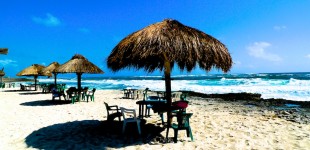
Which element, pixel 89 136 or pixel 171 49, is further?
pixel 89 136

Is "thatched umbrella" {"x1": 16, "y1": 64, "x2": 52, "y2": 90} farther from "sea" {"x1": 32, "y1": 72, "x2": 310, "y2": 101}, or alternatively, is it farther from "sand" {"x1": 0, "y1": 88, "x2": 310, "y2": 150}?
"sand" {"x1": 0, "y1": 88, "x2": 310, "y2": 150}

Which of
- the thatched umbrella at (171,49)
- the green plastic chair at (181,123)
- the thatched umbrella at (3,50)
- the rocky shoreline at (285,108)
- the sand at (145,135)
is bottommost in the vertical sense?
the rocky shoreline at (285,108)

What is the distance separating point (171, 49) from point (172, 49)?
29 mm

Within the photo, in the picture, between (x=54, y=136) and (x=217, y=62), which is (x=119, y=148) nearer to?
(x=54, y=136)

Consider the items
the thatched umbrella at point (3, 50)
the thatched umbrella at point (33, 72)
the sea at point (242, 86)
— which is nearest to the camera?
the thatched umbrella at point (3, 50)

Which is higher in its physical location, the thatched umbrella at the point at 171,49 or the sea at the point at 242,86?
the thatched umbrella at the point at 171,49

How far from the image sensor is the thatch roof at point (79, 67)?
15.1m

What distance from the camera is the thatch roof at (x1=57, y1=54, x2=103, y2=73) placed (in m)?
15.1

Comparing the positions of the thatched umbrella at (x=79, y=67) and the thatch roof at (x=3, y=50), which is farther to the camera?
the thatched umbrella at (x=79, y=67)

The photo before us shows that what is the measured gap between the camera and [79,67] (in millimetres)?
15320

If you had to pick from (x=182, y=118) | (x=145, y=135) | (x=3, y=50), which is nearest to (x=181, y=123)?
(x=182, y=118)

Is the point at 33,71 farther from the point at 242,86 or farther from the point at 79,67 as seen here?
the point at 242,86

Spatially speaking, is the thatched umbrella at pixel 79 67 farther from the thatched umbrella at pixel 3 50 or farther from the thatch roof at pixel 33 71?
the thatch roof at pixel 33 71

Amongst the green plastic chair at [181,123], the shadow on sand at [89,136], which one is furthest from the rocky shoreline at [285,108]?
the shadow on sand at [89,136]
